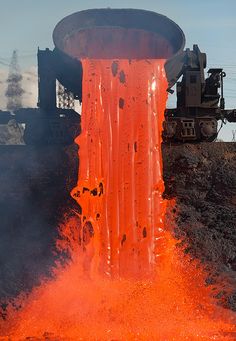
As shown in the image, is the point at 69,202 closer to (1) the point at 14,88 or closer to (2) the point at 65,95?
(2) the point at 65,95

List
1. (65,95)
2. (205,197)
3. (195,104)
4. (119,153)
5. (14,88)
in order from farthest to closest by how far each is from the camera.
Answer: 1. (14,88)
2. (65,95)
3. (195,104)
4. (205,197)
5. (119,153)

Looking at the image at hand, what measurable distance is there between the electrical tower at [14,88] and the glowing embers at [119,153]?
54.5m

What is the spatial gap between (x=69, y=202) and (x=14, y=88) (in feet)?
195

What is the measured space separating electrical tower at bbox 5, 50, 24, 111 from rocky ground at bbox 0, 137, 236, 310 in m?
52.2

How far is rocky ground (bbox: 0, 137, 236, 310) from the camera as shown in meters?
7.72

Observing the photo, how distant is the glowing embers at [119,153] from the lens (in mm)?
6945

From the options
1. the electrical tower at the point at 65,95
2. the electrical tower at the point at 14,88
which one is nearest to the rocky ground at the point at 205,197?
the electrical tower at the point at 65,95

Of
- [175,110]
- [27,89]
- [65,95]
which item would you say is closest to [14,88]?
[27,89]

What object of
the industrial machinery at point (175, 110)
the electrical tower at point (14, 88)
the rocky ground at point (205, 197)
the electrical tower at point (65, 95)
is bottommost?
the rocky ground at point (205, 197)

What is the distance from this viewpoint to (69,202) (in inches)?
342

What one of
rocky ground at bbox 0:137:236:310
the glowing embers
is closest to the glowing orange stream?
the glowing embers

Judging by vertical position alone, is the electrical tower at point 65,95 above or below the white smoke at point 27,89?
below

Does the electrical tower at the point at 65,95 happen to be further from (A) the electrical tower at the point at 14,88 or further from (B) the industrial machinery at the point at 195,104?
(A) the electrical tower at the point at 14,88

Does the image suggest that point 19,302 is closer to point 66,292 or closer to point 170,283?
point 66,292
